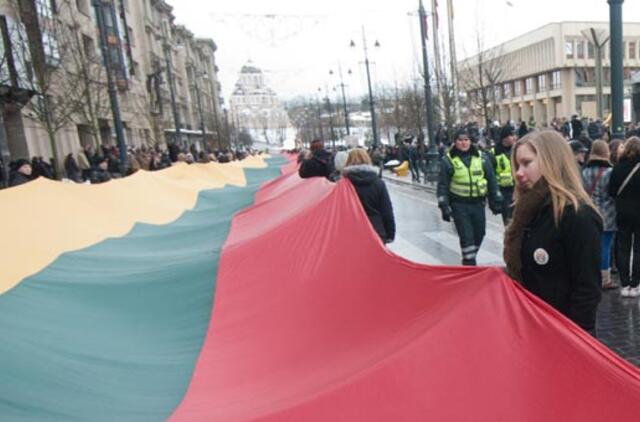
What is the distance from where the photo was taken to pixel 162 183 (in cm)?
1117

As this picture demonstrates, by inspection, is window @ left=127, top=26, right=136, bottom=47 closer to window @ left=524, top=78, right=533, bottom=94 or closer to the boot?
the boot

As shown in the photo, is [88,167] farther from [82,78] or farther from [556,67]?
[556,67]

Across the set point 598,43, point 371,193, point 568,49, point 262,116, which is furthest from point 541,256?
point 262,116

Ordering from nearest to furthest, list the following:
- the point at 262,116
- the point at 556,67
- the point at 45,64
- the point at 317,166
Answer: the point at 317,166 → the point at 45,64 → the point at 556,67 → the point at 262,116

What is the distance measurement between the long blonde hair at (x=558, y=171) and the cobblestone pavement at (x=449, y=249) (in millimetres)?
2823

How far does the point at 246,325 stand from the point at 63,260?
2.35 meters

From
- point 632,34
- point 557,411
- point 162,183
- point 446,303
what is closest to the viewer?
point 557,411

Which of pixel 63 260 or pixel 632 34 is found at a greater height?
pixel 632 34

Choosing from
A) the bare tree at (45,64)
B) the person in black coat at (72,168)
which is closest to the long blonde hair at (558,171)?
the bare tree at (45,64)

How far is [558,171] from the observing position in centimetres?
251

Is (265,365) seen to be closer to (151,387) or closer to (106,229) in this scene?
(151,387)

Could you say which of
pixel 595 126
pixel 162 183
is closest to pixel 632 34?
pixel 595 126

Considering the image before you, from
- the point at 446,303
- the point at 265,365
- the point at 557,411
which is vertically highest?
the point at 446,303

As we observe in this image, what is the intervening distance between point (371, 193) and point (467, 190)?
1223mm
